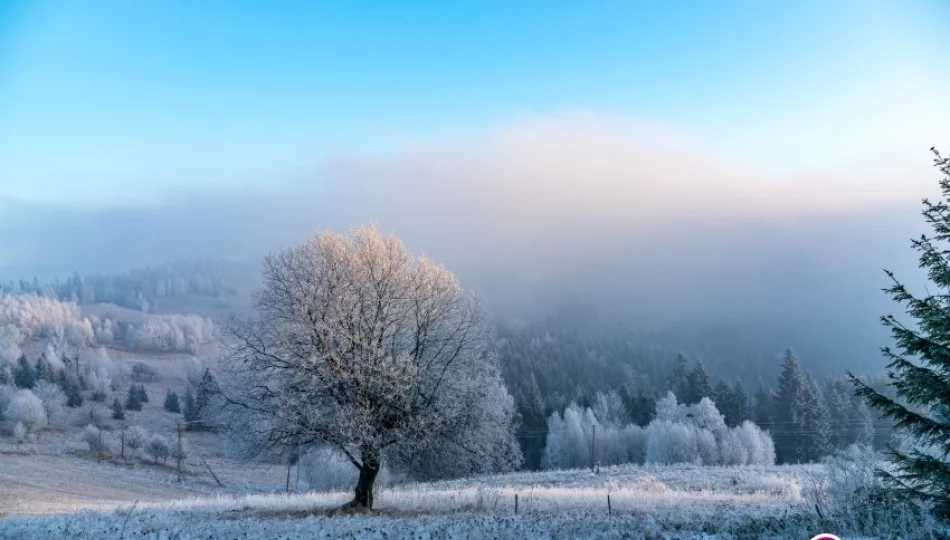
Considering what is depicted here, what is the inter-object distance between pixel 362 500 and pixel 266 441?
4.31m

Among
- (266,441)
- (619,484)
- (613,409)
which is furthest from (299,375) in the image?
(613,409)

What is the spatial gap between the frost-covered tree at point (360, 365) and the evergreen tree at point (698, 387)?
249 feet

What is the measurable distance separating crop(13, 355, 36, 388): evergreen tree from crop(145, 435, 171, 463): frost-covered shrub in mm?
74123

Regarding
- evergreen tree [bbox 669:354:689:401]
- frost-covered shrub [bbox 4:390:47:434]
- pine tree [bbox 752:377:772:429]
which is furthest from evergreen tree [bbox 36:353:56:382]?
pine tree [bbox 752:377:772:429]

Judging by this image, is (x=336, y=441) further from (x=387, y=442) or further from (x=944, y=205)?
(x=944, y=205)

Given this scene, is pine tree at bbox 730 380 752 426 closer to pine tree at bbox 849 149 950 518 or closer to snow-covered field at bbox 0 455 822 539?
snow-covered field at bbox 0 455 822 539

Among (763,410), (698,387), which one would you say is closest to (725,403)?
(698,387)

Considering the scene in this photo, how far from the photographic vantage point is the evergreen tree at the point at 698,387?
90.3m

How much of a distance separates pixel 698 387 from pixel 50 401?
379 ft

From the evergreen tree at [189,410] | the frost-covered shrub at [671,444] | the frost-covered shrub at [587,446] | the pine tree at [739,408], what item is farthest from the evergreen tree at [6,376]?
the pine tree at [739,408]

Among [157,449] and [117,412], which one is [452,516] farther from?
[117,412]

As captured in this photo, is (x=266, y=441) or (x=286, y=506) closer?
(x=266, y=441)

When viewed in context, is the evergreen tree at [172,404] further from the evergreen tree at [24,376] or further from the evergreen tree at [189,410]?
the evergreen tree at [24,376]

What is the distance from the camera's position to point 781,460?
80.6 meters
